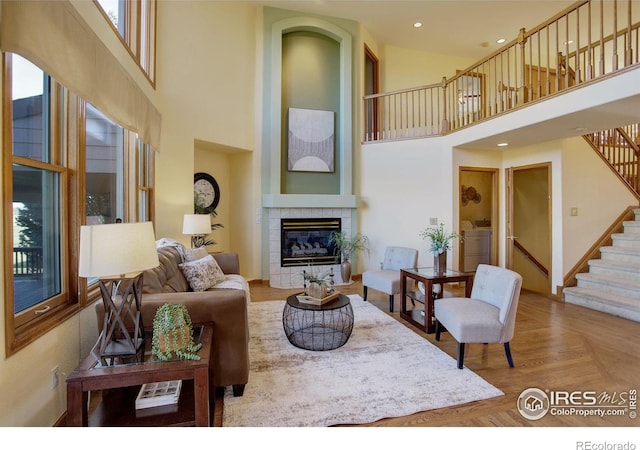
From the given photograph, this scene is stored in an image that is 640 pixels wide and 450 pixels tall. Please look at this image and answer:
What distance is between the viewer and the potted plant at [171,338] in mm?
1652

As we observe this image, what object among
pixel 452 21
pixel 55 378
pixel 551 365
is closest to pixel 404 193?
pixel 452 21

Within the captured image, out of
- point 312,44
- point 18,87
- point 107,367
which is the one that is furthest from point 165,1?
point 107,367

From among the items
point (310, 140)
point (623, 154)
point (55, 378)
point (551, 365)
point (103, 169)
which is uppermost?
point (310, 140)

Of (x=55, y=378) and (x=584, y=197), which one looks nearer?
(x=55, y=378)

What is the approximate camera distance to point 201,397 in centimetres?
160

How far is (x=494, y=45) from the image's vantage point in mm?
6941

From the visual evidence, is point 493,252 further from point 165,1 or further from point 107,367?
point 165,1

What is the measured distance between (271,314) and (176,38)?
164 inches

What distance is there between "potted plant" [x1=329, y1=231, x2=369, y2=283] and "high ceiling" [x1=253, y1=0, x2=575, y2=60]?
13.4 feet

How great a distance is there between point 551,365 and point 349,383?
175 cm

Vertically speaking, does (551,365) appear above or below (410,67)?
below

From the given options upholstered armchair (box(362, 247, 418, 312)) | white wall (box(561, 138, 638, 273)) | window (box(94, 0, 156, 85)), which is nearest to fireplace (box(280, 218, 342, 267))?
upholstered armchair (box(362, 247, 418, 312))

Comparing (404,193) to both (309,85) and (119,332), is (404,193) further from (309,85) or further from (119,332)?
(119,332)

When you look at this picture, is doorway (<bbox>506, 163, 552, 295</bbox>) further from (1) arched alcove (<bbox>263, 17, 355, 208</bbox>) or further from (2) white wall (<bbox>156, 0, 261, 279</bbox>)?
(2) white wall (<bbox>156, 0, 261, 279</bbox>)
